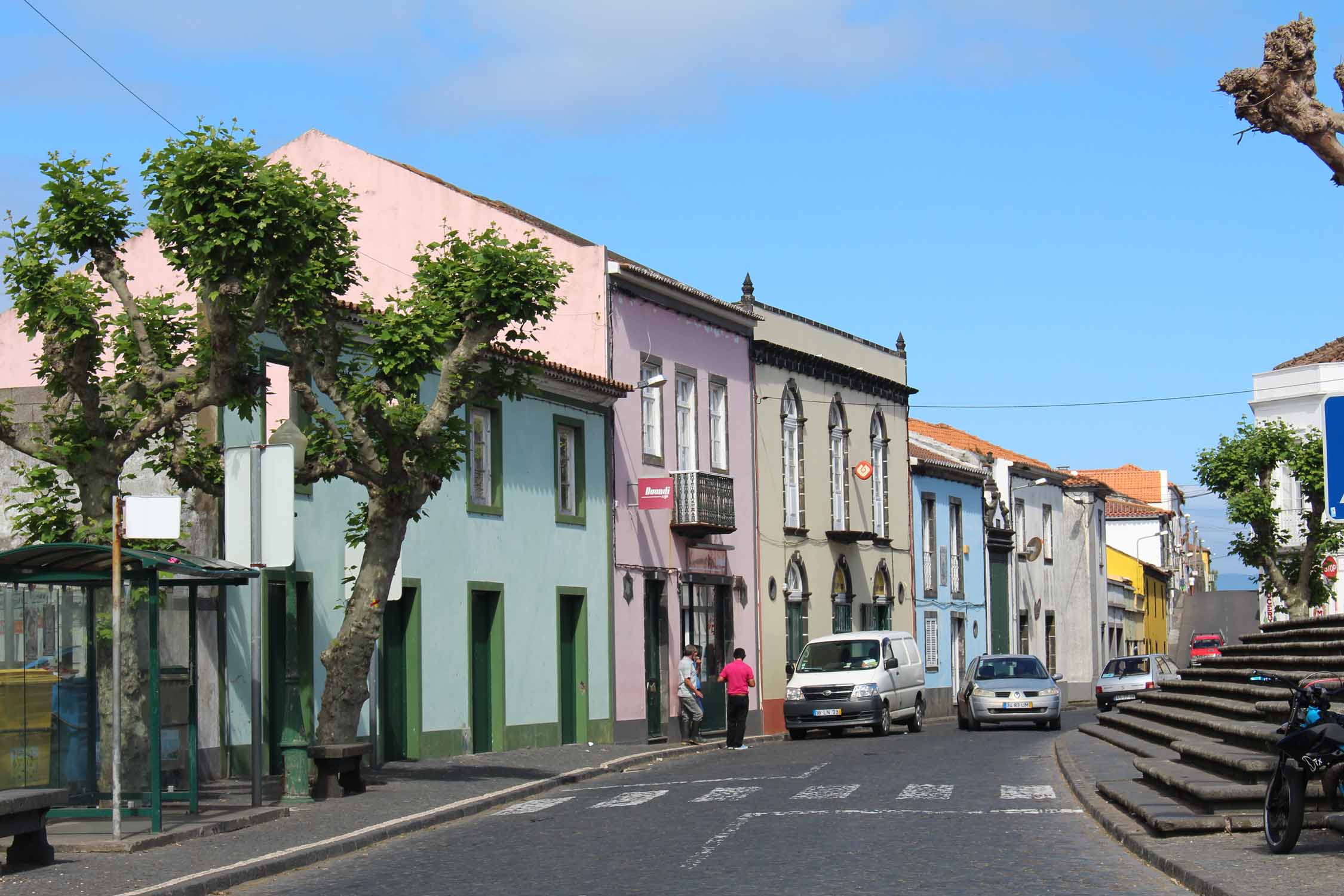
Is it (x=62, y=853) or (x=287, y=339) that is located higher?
(x=287, y=339)

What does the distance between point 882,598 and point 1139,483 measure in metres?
60.6

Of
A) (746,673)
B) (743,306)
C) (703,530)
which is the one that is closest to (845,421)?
(743,306)

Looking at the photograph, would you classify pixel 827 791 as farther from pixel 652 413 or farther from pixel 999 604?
pixel 999 604

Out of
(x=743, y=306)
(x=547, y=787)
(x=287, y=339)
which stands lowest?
(x=547, y=787)

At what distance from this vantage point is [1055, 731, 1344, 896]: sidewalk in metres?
10.9

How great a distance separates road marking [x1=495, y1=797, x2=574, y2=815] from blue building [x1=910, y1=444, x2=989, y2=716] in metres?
29.9

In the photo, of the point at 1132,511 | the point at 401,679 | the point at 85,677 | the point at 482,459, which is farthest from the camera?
the point at 1132,511

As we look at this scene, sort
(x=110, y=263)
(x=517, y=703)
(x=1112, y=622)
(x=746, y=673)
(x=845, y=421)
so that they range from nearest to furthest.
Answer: (x=110, y=263), (x=517, y=703), (x=746, y=673), (x=845, y=421), (x=1112, y=622)

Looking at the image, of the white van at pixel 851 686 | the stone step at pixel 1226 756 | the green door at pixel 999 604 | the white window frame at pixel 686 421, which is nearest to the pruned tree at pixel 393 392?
the stone step at pixel 1226 756

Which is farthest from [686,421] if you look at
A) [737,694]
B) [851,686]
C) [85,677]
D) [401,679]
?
[85,677]

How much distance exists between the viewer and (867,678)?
34.2 m

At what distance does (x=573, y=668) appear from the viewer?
3150 centimetres

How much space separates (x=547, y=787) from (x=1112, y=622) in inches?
2198

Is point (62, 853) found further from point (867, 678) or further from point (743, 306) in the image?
point (743, 306)
